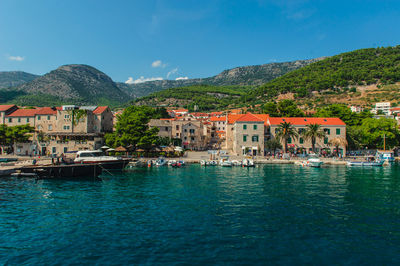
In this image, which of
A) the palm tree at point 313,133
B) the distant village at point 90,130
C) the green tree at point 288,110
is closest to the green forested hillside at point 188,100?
the green tree at point 288,110

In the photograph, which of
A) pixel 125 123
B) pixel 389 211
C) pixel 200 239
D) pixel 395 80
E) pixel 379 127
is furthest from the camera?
pixel 395 80

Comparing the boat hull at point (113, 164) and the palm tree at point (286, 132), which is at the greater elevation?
the palm tree at point (286, 132)

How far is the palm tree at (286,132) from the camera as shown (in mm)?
55519

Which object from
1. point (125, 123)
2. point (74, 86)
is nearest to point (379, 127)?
point (125, 123)

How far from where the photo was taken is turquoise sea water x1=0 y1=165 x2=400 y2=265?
1165 cm

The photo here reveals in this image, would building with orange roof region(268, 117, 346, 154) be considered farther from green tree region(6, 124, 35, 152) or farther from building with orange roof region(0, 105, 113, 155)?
green tree region(6, 124, 35, 152)

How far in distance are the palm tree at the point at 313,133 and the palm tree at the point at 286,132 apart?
2302 millimetres

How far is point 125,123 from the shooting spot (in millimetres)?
54188

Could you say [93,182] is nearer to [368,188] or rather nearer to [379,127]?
[368,188]

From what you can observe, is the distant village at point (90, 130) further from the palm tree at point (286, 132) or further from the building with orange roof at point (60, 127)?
the palm tree at point (286, 132)

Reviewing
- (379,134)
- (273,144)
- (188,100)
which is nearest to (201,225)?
(273,144)

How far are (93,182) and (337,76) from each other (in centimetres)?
14071

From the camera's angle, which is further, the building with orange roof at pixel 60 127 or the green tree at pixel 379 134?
the green tree at pixel 379 134

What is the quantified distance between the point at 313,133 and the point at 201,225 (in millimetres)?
47112
